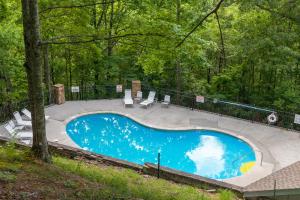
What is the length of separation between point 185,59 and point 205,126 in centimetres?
467

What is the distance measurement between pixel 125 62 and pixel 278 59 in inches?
340

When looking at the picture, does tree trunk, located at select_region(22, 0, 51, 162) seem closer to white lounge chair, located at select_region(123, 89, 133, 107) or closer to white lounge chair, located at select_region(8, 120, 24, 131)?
white lounge chair, located at select_region(8, 120, 24, 131)

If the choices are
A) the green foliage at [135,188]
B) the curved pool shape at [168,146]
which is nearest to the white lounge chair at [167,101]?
the curved pool shape at [168,146]

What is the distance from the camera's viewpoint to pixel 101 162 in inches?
411

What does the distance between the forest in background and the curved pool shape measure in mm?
2997

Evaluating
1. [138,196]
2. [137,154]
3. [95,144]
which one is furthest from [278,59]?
[138,196]

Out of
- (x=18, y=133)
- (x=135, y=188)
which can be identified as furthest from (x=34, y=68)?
(x=18, y=133)

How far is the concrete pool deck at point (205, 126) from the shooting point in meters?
12.7

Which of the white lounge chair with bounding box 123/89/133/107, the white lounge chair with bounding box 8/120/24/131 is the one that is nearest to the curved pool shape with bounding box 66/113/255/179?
the white lounge chair with bounding box 123/89/133/107

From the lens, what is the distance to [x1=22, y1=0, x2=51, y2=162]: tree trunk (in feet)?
20.0

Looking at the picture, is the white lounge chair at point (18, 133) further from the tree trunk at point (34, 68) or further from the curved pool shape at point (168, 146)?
the tree trunk at point (34, 68)

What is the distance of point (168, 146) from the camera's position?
1484cm

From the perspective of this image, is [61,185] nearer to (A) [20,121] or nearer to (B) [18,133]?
(B) [18,133]

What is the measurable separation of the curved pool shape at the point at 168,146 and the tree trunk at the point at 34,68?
7036mm
